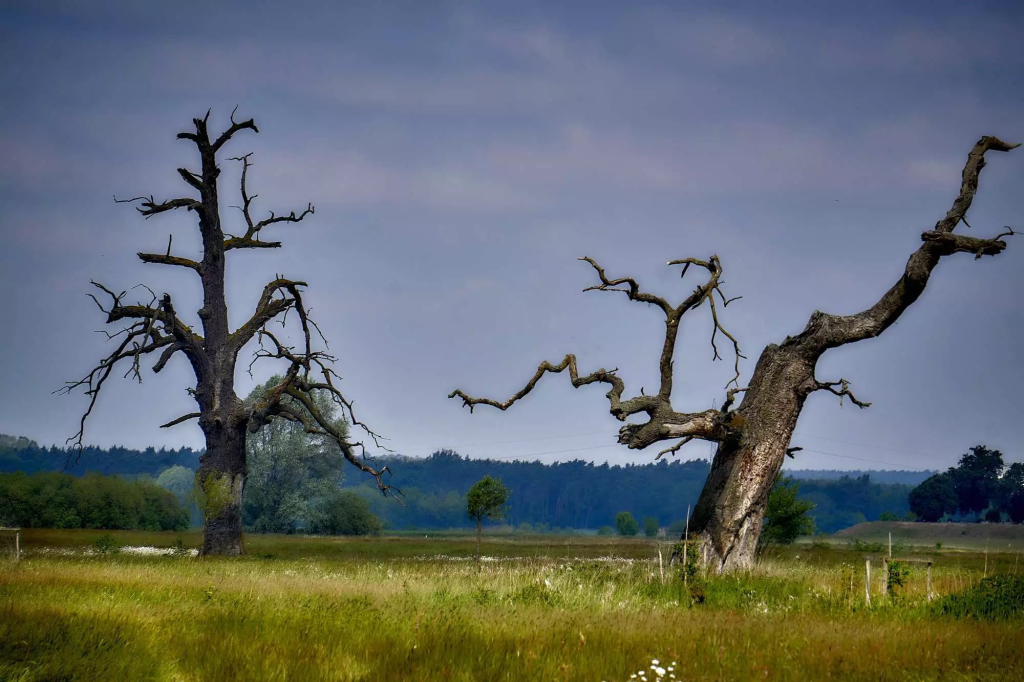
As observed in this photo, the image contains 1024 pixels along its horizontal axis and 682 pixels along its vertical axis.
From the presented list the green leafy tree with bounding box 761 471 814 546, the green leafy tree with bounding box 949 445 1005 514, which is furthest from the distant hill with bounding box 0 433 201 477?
the green leafy tree with bounding box 761 471 814 546

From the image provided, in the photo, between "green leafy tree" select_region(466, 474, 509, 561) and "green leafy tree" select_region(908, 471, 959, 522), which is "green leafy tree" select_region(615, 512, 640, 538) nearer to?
"green leafy tree" select_region(908, 471, 959, 522)

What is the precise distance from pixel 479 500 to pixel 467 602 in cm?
2586

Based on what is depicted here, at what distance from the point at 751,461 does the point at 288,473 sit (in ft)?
201

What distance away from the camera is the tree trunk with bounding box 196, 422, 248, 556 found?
30703 millimetres

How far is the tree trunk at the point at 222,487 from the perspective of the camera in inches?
1209

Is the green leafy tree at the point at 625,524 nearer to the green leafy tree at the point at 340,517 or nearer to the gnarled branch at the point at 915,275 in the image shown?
the green leafy tree at the point at 340,517

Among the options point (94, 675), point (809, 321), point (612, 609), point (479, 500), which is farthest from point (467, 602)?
point (479, 500)

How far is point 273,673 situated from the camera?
947 centimetres

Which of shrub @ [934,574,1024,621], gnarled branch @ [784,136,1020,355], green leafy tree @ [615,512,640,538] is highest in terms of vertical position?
gnarled branch @ [784,136,1020,355]

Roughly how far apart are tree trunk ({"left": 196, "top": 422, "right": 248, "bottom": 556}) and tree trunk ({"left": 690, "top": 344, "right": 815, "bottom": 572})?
17.4m

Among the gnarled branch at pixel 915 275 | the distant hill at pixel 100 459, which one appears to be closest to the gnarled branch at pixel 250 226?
the gnarled branch at pixel 915 275

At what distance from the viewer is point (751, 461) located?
67.2ft

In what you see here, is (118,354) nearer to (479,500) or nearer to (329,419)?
(479,500)

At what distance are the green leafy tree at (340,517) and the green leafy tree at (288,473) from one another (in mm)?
612
